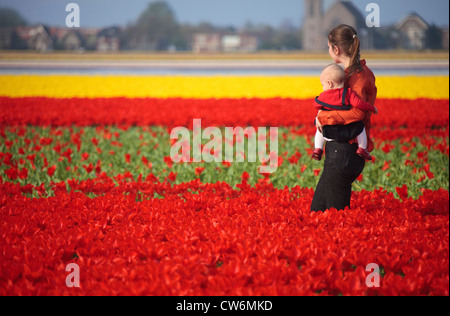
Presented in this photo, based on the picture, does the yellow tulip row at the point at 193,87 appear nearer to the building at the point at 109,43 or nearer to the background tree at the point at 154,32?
the building at the point at 109,43

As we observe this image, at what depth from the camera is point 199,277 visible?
272cm

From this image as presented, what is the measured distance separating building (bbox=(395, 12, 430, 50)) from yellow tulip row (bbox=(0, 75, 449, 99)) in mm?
2408

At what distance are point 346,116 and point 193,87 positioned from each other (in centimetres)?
1731

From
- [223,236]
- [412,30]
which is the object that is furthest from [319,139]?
[412,30]

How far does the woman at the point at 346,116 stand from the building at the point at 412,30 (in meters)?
16.3

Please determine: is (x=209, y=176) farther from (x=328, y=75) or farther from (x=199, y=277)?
(x=199, y=277)

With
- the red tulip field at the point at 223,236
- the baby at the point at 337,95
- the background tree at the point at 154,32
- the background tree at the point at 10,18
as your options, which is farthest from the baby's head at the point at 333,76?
the background tree at the point at 154,32

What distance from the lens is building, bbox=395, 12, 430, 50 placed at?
22.6 metres

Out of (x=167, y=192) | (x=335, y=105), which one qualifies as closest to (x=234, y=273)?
(x=335, y=105)

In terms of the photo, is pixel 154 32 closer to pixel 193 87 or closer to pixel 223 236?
pixel 193 87

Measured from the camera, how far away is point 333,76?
3.39m
